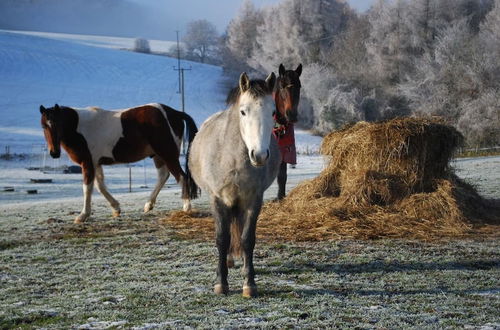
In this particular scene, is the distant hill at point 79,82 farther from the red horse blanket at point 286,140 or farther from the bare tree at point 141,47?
the red horse blanket at point 286,140

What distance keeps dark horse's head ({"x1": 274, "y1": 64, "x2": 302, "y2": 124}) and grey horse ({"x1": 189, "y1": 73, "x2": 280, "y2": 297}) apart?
78.2 inches

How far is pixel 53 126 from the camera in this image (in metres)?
8.88

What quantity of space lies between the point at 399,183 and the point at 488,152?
67.9ft

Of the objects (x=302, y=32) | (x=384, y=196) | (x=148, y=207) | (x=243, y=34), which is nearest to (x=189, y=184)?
(x=148, y=207)

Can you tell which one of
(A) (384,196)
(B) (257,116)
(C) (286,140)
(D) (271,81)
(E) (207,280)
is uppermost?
(D) (271,81)

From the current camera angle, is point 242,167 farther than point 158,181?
No

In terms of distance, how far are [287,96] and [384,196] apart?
7.80 ft

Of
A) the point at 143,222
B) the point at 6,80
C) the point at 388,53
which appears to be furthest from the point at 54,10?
the point at 143,222

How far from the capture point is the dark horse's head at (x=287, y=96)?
7094 mm

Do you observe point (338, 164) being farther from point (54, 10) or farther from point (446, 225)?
point (54, 10)

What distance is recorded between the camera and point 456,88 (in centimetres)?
3453

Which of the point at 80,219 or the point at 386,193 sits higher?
→ the point at 386,193

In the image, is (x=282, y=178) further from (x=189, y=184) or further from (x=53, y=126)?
(x=53, y=126)

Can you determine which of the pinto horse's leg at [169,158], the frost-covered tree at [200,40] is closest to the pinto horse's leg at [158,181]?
A: the pinto horse's leg at [169,158]
